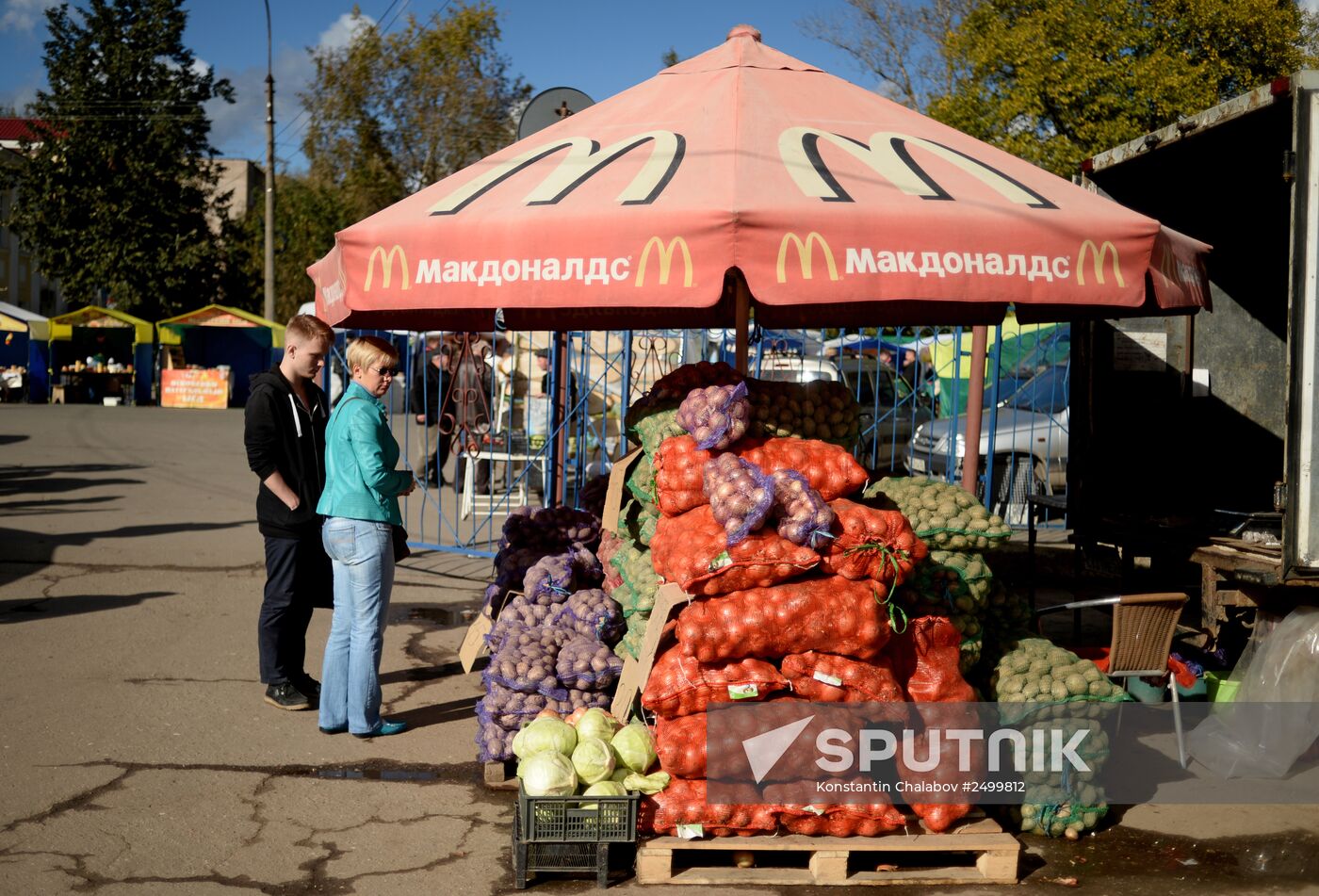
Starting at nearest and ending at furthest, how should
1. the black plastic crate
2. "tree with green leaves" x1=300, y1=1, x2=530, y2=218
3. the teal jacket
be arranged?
the black plastic crate, the teal jacket, "tree with green leaves" x1=300, y1=1, x2=530, y2=218

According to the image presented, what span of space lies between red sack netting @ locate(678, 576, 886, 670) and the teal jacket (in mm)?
1925

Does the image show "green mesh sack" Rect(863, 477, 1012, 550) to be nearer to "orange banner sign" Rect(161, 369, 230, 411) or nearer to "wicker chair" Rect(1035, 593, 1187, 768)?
"wicker chair" Rect(1035, 593, 1187, 768)

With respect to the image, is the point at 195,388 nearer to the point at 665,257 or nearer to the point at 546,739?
the point at 546,739

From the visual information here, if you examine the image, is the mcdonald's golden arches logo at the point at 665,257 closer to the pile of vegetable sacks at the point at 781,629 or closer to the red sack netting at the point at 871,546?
the pile of vegetable sacks at the point at 781,629

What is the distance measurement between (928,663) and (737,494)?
1.10m

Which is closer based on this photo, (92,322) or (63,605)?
(63,605)

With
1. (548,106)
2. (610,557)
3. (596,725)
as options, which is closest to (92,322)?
(548,106)

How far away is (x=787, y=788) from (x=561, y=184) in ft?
8.77

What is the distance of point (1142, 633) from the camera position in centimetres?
534

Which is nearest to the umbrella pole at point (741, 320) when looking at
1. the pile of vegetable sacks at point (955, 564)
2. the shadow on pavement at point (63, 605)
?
the pile of vegetable sacks at point (955, 564)

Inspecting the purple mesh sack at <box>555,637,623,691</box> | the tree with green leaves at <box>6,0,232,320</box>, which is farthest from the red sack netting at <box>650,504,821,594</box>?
the tree with green leaves at <box>6,0,232,320</box>

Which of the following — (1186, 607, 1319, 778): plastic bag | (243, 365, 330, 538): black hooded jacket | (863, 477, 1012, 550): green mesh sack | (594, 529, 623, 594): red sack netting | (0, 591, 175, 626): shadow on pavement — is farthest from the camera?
(0, 591, 175, 626): shadow on pavement

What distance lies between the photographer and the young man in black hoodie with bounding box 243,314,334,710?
604 cm

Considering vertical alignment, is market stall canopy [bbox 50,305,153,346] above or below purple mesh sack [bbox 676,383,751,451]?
above
